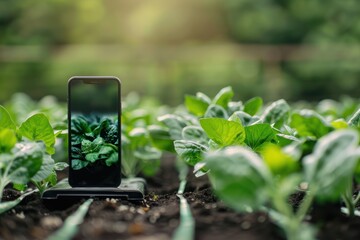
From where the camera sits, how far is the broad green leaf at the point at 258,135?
4.69 feet

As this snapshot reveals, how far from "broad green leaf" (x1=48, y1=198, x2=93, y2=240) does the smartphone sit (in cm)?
12

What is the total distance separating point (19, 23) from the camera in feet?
50.9

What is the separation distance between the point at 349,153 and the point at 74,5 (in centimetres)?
1611

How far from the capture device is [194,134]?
1653 millimetres

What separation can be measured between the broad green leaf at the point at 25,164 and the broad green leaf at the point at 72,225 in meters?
0.14

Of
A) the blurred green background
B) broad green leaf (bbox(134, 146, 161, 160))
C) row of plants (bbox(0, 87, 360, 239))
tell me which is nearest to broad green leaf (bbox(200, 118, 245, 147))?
row of plants (bbox(0, 87, 360, 239))

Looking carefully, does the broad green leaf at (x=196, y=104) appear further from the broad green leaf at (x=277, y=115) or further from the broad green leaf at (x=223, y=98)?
the broad green leaf at (x=277, y=115)

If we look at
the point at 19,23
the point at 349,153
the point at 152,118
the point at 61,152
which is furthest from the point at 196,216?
the point at 19,23

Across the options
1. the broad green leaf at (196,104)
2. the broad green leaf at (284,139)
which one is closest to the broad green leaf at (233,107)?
the broad green leaf at (196,104)

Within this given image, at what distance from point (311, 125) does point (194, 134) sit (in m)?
0.40

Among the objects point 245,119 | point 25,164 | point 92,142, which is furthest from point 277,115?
point 25,164

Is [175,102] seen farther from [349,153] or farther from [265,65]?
[349,153]

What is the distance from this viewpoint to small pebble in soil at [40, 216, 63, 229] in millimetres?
1262

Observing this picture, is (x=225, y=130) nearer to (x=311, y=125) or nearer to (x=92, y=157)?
(x=311, y=125)
